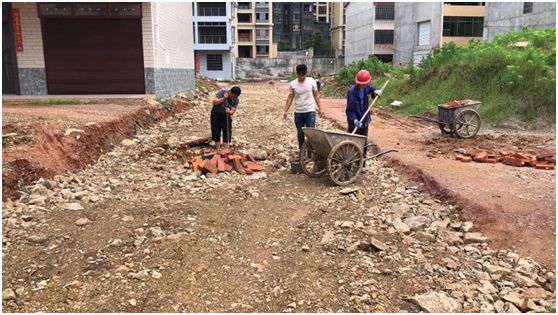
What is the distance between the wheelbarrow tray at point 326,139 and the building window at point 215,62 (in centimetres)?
4205

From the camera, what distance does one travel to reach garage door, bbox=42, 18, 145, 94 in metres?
14.8

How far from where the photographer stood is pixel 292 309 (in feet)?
11.3

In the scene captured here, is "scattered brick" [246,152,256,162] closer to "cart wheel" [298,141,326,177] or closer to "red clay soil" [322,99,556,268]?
"cart wheel" [298,141,326,177]

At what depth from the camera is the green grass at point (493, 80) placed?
1180 centimetres

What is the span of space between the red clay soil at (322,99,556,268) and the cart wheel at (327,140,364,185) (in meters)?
0.94

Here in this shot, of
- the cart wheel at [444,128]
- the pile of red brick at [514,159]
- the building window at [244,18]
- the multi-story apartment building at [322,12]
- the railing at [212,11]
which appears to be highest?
the multi-story apartment building at [322,12]

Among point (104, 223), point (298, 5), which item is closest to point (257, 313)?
point (104, 223)

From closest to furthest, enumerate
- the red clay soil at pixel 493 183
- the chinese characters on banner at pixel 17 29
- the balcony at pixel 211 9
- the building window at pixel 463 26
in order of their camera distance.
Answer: the red clay soil at pixel 493 183
the chinese characters on banner at pixel 17 29
the building window at pixel 463 26
the balcony at pixel 211 9

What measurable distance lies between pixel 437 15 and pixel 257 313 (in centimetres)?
3650

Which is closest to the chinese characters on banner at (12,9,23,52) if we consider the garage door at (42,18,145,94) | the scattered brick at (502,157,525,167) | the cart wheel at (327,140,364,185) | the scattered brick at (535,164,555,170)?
the garage door at (42,18,145,94)

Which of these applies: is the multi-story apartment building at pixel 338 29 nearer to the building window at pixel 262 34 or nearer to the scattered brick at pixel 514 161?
the building window at pixel 262 34

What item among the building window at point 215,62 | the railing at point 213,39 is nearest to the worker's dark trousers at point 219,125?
the railing at point 213,39

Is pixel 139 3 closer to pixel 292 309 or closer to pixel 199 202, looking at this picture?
pixel 199 202

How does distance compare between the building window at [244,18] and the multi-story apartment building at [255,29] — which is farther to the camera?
the building window at [244,18]
